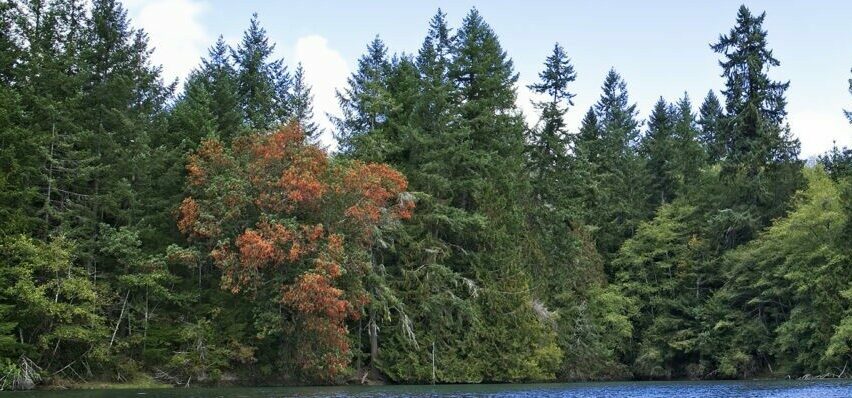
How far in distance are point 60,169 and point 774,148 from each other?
4645 centimetres

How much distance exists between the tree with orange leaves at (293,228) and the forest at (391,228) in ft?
0.49

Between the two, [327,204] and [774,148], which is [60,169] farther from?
[774,148]

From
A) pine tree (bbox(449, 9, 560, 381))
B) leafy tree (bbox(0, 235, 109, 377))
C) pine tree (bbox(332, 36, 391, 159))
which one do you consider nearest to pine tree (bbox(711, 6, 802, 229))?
pine tree (bbox(449, 9, 560, 381))

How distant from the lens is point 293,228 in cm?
3694

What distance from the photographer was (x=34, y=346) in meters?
33.7

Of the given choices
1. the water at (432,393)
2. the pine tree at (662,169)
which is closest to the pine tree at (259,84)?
the water at (432,393)

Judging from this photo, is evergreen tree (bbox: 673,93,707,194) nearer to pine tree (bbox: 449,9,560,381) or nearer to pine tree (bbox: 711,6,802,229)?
pine tree (bbox: 711,6,802,229)

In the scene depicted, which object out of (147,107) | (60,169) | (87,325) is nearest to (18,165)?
(60,169)

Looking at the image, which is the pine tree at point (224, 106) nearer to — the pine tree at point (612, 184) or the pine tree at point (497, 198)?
the pine tree at point (497, 198)

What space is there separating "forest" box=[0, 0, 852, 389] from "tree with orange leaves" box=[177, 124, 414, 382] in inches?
5.9

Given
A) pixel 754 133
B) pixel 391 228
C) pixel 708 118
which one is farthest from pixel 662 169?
pixel 391 228

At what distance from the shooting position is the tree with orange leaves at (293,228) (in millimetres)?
36938

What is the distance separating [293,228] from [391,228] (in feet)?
27.0

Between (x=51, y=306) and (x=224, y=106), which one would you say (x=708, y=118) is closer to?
(x=224, y=106)
